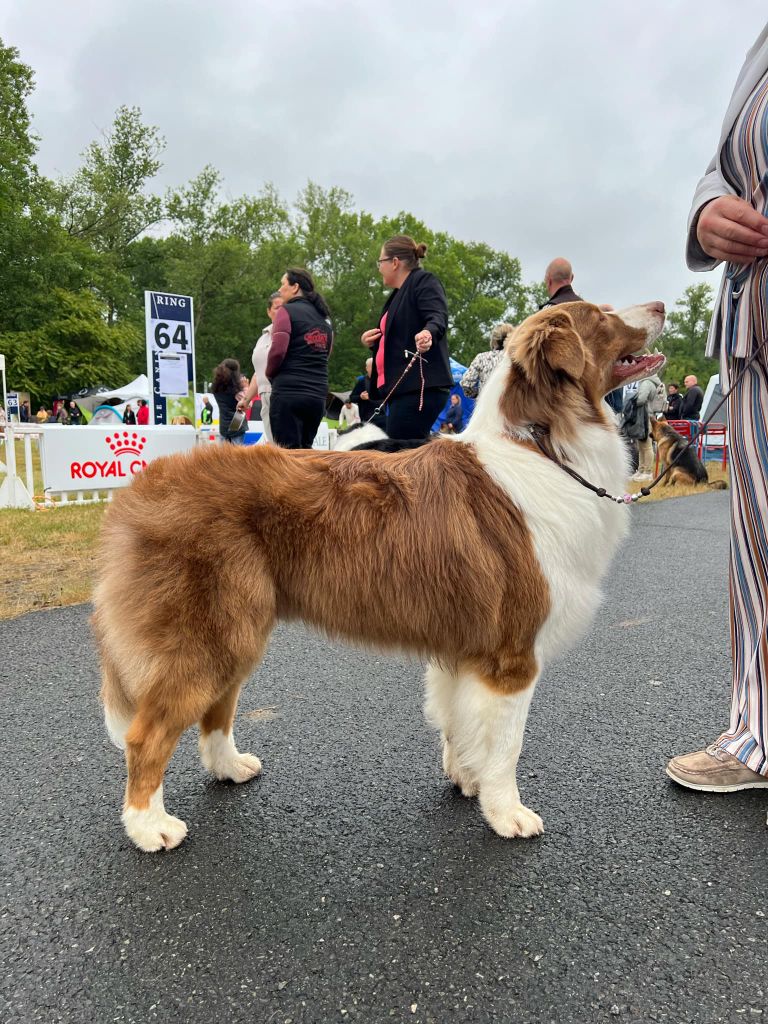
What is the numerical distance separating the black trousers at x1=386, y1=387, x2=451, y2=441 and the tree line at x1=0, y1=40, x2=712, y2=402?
27.4 metres

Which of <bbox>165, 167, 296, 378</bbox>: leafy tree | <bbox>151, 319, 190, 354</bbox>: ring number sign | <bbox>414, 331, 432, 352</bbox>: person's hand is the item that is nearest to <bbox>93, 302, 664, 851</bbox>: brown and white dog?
<bbox>414, 331, 432, 352</bbox>: person's hand

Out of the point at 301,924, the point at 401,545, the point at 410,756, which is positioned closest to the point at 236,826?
the point at 301,924

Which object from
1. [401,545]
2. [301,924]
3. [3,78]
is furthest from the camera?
[3,78]

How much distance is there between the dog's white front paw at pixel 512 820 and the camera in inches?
93.3

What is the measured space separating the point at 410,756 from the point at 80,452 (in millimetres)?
8798

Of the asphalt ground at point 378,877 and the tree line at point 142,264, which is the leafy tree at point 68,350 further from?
the asphalt ground at point 378,877

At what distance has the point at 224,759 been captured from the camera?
2713mm

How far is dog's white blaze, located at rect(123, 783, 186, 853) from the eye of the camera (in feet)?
7.47

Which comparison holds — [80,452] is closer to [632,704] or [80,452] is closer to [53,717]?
[53,717]

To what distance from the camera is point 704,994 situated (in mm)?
1686

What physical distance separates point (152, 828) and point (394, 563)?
1.23 metres

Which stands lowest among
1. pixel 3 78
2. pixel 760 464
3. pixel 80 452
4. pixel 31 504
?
pixel 31 504

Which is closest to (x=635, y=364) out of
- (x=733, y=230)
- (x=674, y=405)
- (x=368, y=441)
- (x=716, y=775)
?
(x=733, y=230)

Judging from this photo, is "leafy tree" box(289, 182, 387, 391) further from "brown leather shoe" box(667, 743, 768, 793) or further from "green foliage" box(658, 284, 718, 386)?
"brown leather shoe" box(667, 743, 768, 793)
